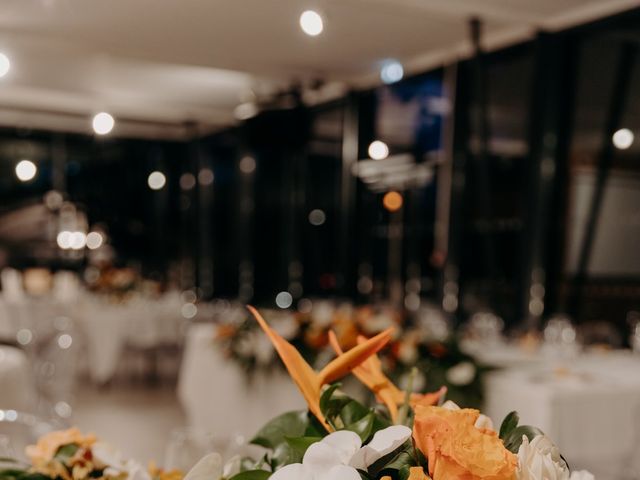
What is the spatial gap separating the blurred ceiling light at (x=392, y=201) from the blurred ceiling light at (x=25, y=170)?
5743 millimetres

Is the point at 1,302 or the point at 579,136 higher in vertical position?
the point at 579,136

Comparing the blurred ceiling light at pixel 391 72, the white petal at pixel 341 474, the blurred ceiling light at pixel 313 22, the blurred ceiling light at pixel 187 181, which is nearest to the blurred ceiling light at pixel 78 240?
the blurred ceiling light at pixel 187 181

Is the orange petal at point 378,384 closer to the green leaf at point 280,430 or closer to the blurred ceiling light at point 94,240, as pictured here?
the green leaf at point 280,430

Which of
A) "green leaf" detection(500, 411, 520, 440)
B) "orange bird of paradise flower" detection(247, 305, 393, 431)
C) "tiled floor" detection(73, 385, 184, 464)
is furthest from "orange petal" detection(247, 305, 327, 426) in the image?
"tiled floor" detection(73, 385, 184, 464)

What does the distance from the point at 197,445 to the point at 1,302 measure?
716cm

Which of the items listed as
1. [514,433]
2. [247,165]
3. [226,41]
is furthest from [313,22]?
[247,165]

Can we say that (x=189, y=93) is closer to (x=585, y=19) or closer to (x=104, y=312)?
(x=104, y=312)

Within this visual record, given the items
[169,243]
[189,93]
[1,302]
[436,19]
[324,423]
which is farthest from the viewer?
[169,243]

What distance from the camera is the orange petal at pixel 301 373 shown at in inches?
42.5

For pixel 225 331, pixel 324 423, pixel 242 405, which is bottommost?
pixel 242 405

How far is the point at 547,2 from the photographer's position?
5086 millimetres

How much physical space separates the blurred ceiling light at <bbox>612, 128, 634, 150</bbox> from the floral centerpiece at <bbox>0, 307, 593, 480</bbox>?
437 cm

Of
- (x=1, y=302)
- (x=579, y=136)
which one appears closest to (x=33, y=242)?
(x=1, y=302)

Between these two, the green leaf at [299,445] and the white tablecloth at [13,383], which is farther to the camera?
the white tablecloth at [13,383]
